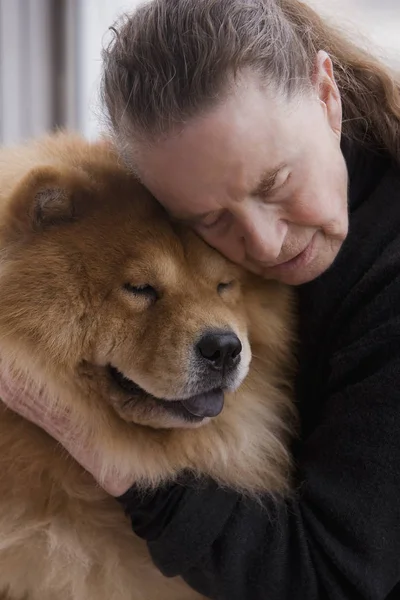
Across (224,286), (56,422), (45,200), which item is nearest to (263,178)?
(224,286)

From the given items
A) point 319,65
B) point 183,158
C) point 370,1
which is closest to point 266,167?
point 183,158

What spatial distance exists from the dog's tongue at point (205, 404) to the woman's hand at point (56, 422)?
150mm

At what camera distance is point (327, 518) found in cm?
110

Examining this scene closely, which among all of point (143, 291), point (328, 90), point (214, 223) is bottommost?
point (143, 291)

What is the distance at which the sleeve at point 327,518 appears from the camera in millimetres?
1052

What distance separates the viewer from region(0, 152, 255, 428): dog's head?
3.63ft

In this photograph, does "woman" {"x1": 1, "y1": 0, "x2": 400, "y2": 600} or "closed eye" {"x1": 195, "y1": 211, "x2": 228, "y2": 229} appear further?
"closed eye" {"x1": 195, "y1": 211, "x2": 228, "y2": 229}

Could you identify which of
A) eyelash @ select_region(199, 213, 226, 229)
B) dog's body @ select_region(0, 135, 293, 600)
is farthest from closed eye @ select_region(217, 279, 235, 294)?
eyelash @ select_region(199, 213, 226, 229)

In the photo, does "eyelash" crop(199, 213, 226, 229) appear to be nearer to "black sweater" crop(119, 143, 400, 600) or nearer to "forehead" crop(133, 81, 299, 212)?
"forehead" crop(133, 81, 299, 212)

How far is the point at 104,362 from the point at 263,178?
0.38m

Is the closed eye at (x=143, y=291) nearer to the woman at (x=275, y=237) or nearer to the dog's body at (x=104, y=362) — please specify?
the dog's body at (x=104, y=362)

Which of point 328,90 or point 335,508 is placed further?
point 328,90

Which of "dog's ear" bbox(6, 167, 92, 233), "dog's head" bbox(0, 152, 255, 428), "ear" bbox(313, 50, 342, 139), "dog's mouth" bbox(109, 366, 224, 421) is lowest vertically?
"dog's mouth" bbox(109, 366, 224, 421)

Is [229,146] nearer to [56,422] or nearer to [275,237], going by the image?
[275,237]
